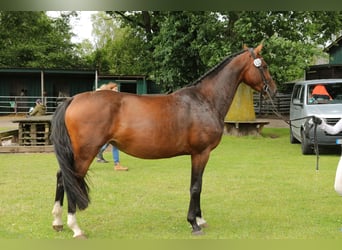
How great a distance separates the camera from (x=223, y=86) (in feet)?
15.9

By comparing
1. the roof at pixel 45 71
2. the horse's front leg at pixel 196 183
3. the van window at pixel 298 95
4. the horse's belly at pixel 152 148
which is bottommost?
the horse's front leg at pixel 196 183

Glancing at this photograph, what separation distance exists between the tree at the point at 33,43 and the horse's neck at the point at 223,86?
2737 centimetres

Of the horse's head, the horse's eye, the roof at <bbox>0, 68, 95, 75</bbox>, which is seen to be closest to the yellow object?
the horse's head

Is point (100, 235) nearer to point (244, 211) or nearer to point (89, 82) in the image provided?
point (244, 211)

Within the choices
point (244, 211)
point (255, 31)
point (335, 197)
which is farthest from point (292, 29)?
point (244, 211)

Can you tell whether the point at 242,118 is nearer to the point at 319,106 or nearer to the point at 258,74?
the point at 319,106

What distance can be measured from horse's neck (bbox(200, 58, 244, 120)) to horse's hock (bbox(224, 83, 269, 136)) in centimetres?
973

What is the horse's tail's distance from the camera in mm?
4238

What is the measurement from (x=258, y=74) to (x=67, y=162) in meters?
2.36

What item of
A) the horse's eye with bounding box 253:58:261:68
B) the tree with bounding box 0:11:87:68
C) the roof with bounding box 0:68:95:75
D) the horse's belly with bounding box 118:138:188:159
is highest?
the tree with bounding box 0:11:87:68

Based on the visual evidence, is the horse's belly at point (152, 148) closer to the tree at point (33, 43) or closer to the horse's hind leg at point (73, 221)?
the horse's hind leg at point (73, 221)

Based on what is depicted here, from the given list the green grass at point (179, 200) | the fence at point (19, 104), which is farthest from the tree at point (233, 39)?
the fence at point (19, 104)

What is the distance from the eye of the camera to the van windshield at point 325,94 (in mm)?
10523

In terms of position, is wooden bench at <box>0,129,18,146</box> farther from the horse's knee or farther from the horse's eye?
the horse's eye
